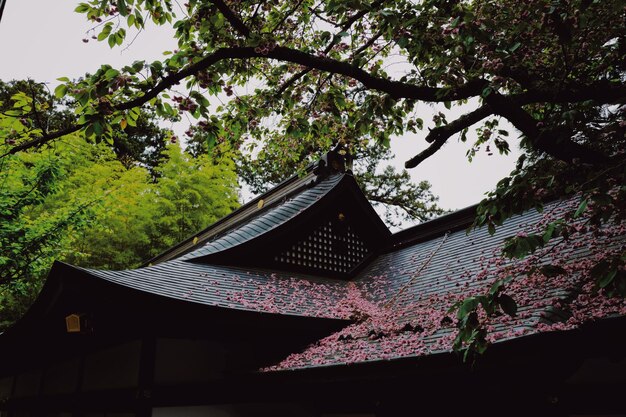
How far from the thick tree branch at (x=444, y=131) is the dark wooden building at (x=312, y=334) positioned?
1.62 meters

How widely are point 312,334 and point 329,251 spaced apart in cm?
304

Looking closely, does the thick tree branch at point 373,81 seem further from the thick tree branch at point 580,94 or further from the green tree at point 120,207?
the green tree at point 120,207

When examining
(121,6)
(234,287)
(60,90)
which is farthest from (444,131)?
(234,287)

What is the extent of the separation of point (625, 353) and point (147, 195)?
17.6 meters

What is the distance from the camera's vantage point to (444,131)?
4023 millimetres

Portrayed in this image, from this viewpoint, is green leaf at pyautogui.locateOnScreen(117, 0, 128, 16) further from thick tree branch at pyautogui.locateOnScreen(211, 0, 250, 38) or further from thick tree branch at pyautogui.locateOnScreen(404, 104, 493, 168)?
thick tree branch at pyautogui.locateOnScreen(404, 104, 493, 168)

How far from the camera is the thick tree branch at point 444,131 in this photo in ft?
13.2

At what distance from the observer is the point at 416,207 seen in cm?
2505

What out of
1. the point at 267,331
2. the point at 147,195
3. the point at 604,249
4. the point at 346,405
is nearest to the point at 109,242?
the point at 147,195

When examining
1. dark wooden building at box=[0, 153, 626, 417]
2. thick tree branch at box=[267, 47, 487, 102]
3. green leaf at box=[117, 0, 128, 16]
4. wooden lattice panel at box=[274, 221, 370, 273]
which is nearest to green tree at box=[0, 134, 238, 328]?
dark wooden building at box=[0, 153, 626, 417]

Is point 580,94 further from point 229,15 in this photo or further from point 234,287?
point 234,287

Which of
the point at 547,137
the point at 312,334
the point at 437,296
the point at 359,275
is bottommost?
the point at 312,334

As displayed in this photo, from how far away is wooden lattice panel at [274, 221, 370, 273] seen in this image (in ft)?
28.7

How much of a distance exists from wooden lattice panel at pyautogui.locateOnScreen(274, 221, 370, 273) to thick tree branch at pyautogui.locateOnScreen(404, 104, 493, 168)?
15.5 feet
